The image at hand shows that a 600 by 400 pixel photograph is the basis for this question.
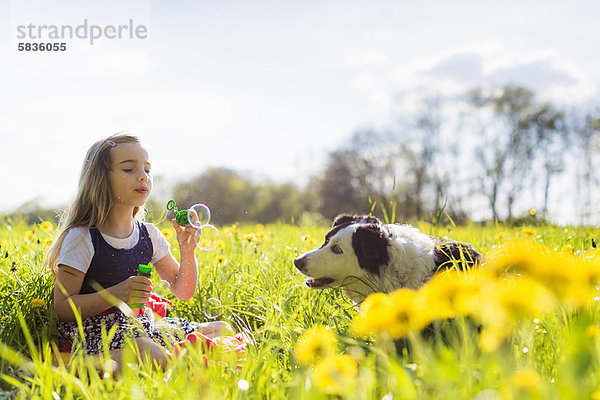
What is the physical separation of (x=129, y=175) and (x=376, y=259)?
1.45 meters

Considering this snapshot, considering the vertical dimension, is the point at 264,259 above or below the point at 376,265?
below

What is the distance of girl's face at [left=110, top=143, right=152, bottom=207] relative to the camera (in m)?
2.64

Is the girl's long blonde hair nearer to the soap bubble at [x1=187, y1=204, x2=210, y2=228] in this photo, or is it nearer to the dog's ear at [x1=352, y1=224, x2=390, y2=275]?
the soap bubble at [x1=187, y1=204, x2=210, y2=228]

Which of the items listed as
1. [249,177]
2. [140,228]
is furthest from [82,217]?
[249,177]

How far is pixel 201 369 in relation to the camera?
62.3 inches

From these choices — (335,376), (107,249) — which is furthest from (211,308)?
(335,376)

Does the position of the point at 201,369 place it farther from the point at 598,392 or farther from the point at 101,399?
the point at 598,392

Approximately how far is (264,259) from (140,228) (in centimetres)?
114

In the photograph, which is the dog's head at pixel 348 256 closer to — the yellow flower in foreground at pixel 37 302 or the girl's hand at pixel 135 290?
the girl's hand at pixel 135 290

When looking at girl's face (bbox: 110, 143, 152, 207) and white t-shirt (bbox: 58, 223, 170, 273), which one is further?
girl's face (bbox: 110, 143, 152, 207)

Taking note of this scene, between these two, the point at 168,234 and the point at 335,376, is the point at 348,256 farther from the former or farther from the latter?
the point at 168,234

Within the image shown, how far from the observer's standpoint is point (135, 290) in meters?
2.20

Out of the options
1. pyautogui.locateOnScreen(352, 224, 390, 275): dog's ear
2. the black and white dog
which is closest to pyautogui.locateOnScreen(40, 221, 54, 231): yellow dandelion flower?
the black and white dog

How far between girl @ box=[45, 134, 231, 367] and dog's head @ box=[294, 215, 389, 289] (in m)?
0.64
